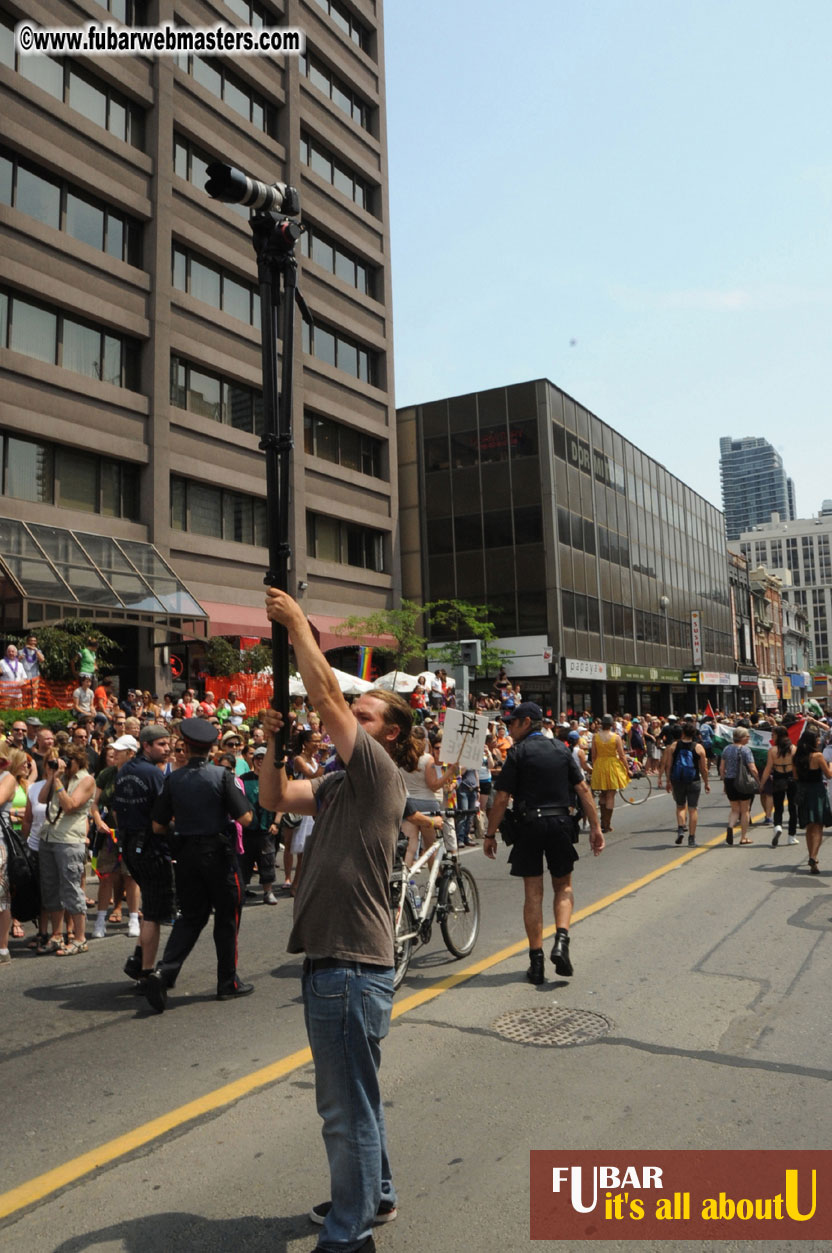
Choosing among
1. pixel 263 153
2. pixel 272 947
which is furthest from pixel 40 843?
pixel 263 153

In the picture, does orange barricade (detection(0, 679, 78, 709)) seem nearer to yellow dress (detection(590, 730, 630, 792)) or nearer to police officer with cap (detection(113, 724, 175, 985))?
police officer with cap (detection(113, 724, 175, 985))

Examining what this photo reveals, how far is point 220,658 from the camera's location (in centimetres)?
2398

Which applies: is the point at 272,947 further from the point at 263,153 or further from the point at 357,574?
the point at 263,153

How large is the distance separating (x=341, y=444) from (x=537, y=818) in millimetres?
32140

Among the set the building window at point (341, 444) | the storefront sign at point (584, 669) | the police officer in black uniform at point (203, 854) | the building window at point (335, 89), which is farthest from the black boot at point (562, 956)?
the building window at point (335, 89)

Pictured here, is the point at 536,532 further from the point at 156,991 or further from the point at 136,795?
the point at 156,991

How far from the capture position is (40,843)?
26.9ft

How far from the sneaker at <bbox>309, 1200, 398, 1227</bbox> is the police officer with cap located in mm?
3383

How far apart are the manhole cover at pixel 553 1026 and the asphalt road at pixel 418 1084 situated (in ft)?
0.28

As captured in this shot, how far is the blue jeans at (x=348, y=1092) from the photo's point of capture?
9.60 feet

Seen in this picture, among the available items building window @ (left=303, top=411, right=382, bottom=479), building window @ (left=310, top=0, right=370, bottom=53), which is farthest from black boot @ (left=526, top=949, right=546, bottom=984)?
building window @ (left=310, top=0, right=370, bottom=53)

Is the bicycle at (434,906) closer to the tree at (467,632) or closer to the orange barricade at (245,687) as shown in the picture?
the orange barricade at (245,687)

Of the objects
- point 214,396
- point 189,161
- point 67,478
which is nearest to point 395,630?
point 214,396

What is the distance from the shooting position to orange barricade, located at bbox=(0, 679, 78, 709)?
1612cm
